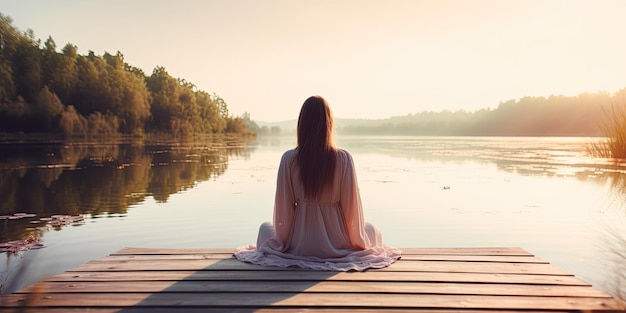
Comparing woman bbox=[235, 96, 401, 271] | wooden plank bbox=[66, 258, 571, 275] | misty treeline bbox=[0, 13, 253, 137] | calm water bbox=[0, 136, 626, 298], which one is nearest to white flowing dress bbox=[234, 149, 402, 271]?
woman bbox=[235, 96, 401, 271]

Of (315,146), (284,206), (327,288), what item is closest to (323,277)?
(327,288)

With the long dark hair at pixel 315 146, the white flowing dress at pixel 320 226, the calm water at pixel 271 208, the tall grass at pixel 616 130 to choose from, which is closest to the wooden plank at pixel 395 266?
the white flowing dress at pixel 320 226

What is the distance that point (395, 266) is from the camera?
12.0ft

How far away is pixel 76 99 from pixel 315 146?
5239 centimetres

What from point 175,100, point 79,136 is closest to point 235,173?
point 79,136

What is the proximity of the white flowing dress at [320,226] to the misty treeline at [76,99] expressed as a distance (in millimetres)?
42186

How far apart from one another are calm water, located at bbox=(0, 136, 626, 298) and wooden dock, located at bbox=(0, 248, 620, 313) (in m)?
0.46

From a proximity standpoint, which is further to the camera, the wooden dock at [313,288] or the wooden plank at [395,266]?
the wooden plank at [395,266]

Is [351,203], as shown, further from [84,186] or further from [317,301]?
[84,186]

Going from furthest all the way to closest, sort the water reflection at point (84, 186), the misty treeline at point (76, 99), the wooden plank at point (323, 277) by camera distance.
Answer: the misty treeline at point (76, 99) < the water reflection at point (84, 186) < the wooden plank at point (323, 277)

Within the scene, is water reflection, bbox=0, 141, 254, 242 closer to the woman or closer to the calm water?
the calm water

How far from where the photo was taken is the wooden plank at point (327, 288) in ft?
9.94

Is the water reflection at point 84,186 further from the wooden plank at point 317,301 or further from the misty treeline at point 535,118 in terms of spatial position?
the misty treeline at point 535,118

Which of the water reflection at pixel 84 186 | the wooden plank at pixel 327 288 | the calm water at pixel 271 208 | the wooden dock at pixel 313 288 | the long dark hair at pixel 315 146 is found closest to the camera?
the wooden dock at pixel 313 288
